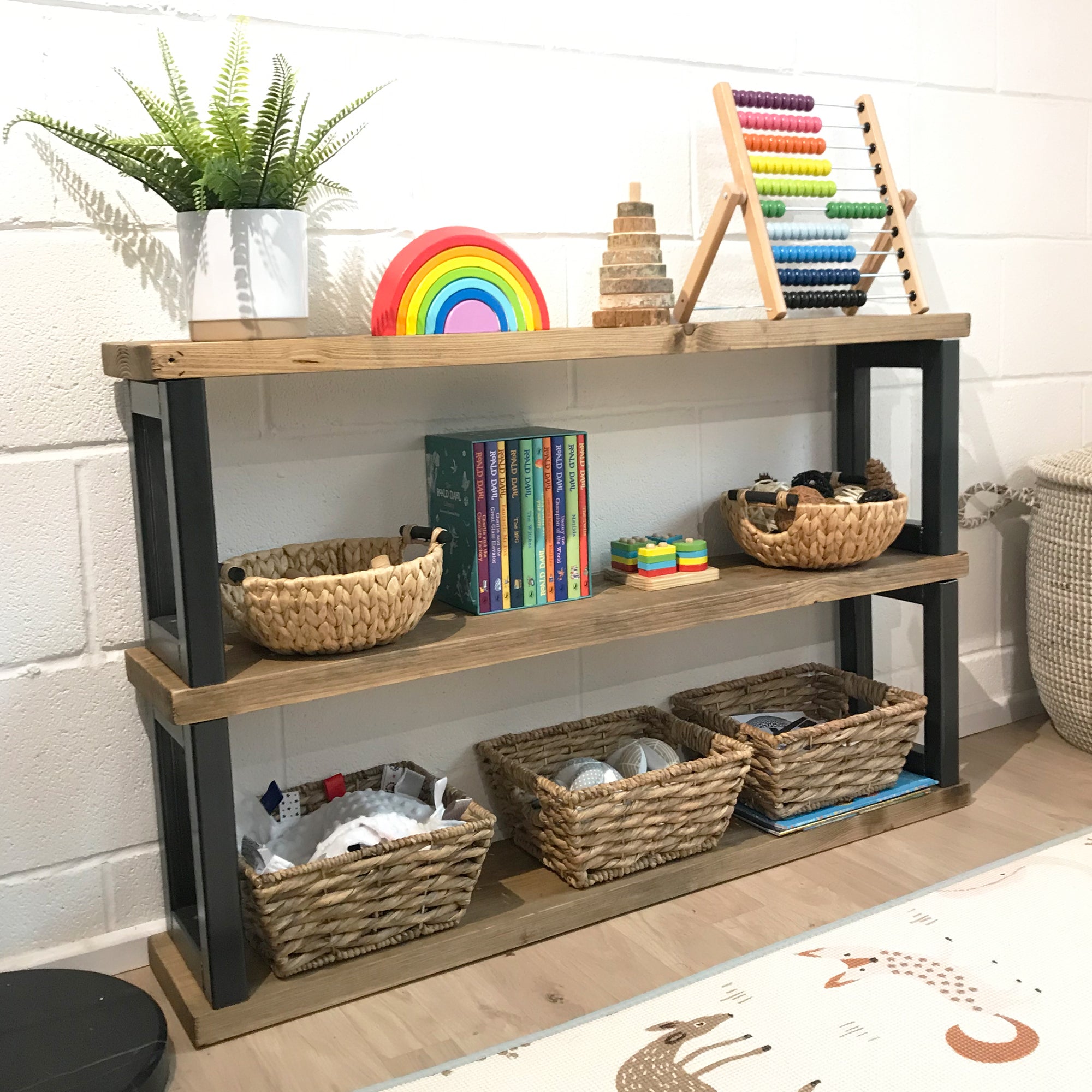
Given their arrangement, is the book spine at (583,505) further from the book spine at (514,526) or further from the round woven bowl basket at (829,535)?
the round woven bowl basket at (829,535)

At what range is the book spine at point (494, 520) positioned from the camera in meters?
1.68

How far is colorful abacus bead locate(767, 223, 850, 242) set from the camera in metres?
1.87

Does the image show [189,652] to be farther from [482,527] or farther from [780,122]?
[780,122]

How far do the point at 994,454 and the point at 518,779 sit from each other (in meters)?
1.25

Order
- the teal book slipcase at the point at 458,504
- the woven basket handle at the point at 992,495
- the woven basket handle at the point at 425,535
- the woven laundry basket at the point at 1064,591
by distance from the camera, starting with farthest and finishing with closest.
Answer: the woven basket handle at the point at 992,495, the woven laundry basket at the point at 1064,591, the teal book slipcase at the point at 458,504, the woven basket handle at the point at 425,535

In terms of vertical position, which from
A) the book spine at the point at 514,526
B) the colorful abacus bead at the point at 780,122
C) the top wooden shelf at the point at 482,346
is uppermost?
the colorful abacus bead at the point at 780,122

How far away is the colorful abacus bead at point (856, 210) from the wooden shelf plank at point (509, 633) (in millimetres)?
558

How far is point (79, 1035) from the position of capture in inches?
55.1

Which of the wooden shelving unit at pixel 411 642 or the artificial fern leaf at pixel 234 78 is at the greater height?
the artificial fern leaf at pixel 234 78

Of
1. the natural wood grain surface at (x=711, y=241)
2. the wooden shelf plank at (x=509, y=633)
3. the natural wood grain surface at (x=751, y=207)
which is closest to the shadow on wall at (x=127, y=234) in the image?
the wooden shelf plank at (x=509, y=633)

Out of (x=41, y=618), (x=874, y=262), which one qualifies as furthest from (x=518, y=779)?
(x=874, y=262)

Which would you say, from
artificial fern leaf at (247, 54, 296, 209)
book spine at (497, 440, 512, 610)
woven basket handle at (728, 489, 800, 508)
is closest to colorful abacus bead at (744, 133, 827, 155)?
woven basket handle at (728, 489, 800, 508)

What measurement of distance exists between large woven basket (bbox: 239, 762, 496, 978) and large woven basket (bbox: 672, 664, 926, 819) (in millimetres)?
498

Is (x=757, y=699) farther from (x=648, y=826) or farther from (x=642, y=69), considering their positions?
(x=642, y=69)
